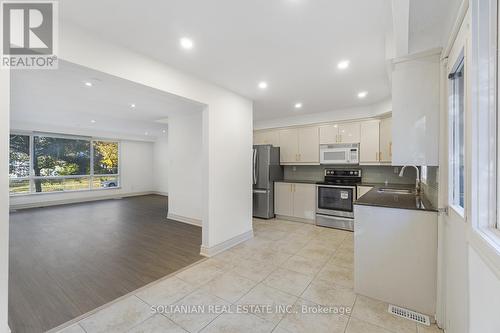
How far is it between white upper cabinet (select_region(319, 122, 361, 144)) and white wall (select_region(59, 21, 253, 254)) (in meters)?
1.95

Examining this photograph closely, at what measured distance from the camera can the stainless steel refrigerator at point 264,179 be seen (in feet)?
16.3

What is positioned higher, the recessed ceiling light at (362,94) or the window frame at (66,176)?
the recessed ceiling light at (362,94)

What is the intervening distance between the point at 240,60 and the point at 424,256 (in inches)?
107

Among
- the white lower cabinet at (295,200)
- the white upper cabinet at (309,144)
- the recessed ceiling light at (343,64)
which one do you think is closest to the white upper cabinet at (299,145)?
the white upper cabinet at (309,144)

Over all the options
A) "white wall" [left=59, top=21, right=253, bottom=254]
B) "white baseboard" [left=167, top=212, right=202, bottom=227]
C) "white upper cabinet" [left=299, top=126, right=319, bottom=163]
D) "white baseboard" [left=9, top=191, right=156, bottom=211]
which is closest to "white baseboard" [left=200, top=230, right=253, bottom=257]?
"white wall" [left=59, top=21, right=253, bottom=254]

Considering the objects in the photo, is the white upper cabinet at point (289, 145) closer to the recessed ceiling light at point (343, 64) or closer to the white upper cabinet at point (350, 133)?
the white upper cabinet at point (350, 133)

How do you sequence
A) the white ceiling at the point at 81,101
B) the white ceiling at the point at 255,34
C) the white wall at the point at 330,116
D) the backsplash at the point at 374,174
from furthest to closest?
the backsplash at the point at 374,174 → the white wall at the point at 330,116 → the white ceiling at the point at 81,101 → the white ceiling at the point at 255,34

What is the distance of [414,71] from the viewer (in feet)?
6.33

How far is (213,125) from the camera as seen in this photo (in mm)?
3182

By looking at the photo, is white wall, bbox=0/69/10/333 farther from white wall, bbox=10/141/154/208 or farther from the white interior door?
white wall, bbox=10/141/154/208

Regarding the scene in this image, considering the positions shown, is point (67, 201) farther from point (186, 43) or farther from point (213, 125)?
point (186, 43)

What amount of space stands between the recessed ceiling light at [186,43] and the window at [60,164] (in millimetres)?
6984

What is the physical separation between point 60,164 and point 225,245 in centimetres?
695

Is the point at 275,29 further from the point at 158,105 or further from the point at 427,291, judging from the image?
the point at 158,105
